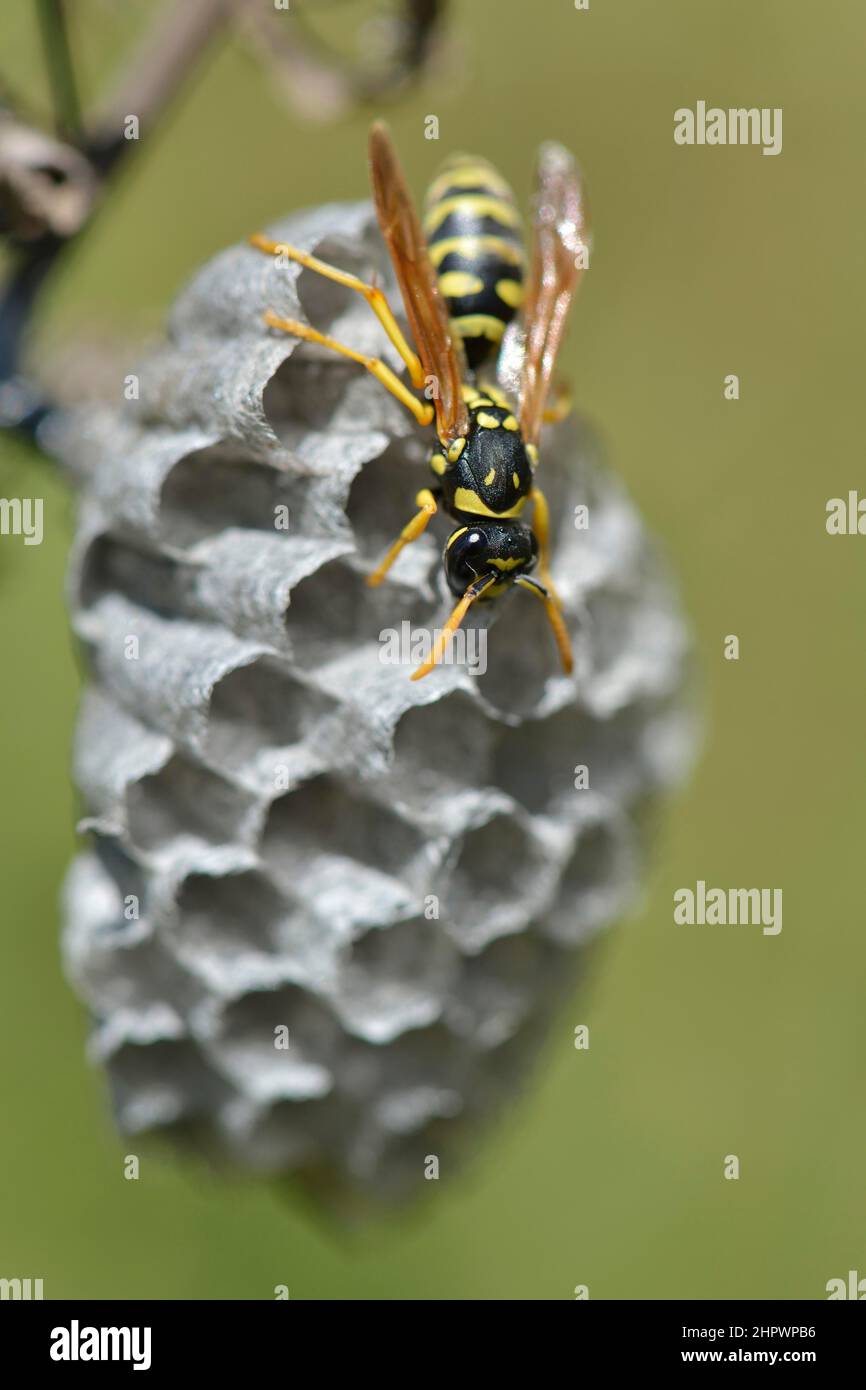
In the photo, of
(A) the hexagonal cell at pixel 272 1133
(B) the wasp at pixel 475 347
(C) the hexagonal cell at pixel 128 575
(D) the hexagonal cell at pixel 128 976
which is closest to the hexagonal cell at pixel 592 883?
(B) the wasp at pixel 475 347

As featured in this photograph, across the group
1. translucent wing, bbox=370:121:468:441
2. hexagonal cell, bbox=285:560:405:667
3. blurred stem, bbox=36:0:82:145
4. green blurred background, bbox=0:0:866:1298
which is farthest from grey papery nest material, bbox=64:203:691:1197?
green blurred background, bbox=0:0:866:1298

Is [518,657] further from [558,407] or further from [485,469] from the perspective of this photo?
[558,407]

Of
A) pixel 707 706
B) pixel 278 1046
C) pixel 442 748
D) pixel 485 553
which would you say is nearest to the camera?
pixel 485 553

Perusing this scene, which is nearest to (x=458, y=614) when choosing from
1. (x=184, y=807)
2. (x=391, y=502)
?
(x=391, y=502)

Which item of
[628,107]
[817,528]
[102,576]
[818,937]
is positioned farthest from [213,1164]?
[628,107]

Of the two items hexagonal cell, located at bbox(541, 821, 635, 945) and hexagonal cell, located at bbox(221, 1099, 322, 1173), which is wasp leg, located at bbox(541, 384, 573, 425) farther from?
hexagonal cell, located at bbox(221, 1099, 322, 1173)

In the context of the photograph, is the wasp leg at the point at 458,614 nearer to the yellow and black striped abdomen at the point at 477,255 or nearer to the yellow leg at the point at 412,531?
the yellow leg at the point at 412,531
